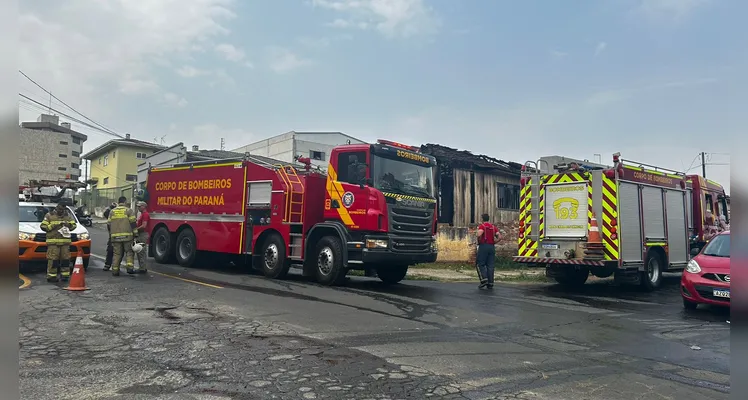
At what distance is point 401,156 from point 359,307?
398 cm

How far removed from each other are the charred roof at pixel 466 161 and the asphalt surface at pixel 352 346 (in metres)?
10.2

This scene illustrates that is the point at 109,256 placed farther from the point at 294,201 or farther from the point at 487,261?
the point at 487,261

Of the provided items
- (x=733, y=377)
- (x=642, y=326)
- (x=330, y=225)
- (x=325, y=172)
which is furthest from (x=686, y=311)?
(x=733, y=377)

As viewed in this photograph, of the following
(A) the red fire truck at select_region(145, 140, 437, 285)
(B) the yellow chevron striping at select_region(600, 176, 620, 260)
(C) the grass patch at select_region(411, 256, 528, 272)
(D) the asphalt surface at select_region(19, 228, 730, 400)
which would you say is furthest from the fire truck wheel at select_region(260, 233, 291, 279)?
(B) the yellow chevron striping at select_region(600, 176, 620, 260)

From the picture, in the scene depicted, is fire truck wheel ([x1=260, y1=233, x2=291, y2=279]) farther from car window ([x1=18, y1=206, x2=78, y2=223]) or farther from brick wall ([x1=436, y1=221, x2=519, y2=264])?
brick wall ([x1=436, y1=221, x2=519, y2=264])

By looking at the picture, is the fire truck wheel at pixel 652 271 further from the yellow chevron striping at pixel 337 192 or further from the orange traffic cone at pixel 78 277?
the orange traffic cone at pixel 78 277

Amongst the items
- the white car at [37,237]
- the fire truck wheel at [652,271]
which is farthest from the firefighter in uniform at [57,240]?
the fire truck wheel at [652,271]

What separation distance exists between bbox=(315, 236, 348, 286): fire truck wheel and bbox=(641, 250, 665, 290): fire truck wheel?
739 centimetres

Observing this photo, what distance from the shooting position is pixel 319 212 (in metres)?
11.9

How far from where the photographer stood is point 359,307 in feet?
28.0

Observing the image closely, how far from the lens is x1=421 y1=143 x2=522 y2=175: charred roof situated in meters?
20.0

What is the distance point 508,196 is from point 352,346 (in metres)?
18.3

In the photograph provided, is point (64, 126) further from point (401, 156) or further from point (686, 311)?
point (686, 311)

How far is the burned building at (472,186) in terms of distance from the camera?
20141 mm
